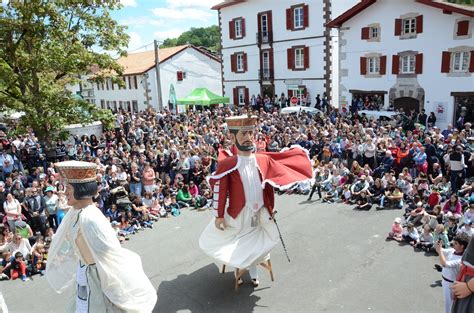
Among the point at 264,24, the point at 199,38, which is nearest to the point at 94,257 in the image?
the point at 264,24

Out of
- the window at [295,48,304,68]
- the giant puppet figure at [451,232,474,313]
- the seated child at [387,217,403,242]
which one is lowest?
the seated child at [387,217,403,242]

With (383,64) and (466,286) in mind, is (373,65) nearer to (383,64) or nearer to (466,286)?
(383,64)

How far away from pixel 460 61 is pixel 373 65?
4.32 metres

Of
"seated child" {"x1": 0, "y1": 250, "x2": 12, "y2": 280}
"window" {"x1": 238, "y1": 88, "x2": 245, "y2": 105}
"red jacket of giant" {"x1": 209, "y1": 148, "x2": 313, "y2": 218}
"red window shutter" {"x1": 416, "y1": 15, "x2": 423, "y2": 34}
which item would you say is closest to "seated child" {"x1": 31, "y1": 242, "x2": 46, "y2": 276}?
"seated child" {"x1": 0, "y1": 250, "x2": 12, "y2": 280}

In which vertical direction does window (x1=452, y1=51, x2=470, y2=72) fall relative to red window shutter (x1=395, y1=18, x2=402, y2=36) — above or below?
below

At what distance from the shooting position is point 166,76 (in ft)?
113

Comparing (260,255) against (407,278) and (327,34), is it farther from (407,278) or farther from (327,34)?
(327,34)

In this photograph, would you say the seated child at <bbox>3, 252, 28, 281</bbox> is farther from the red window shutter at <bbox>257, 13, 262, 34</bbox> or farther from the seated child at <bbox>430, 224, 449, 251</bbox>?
the red window shutter at <bbox>257, 13, 262, 34</bbox>

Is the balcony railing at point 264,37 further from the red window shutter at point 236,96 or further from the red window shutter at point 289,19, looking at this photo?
the red window shutter at point 236,96

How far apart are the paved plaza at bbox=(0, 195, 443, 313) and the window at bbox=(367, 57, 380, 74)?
13.4 meters

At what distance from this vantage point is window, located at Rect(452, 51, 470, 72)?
17.2m

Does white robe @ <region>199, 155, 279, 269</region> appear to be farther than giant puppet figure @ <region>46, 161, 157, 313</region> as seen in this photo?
Yes

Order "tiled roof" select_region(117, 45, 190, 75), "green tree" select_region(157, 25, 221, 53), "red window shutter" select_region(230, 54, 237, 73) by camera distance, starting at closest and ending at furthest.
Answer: "red window shutter" select_region(230, 54, 237, 73), "tiled roof" select_region(117, 45, 190, 75), "green tree" select_region(157, 25, 221, 53)

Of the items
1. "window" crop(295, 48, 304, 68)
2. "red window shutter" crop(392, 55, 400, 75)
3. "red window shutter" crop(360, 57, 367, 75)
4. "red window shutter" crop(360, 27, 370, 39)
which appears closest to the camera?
"red window shutter" crop(392, 55, 400, 75)
